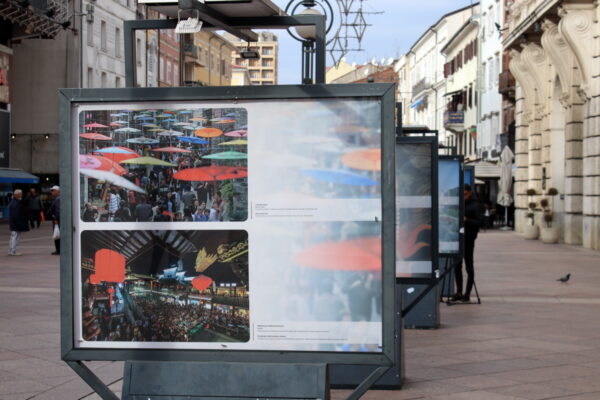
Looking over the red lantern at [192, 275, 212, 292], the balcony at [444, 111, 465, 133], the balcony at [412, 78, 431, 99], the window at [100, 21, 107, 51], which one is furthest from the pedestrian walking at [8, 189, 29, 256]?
the balcony at [412, 78, 431, 99]

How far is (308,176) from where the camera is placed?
5.43 metres

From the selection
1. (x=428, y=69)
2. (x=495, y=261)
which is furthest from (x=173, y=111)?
(x=428, y=69)

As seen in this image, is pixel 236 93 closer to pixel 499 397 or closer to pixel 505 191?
pixel 499 397

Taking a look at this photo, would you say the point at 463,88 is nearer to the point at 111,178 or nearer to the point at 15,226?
the point at 15,226

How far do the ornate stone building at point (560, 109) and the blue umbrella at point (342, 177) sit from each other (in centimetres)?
2554

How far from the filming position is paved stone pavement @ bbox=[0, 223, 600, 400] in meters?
8.52

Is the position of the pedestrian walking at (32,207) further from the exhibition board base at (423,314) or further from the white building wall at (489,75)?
the exhibition board base at (423,314)

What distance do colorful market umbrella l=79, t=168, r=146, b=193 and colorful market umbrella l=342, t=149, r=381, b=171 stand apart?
1115 millimetres

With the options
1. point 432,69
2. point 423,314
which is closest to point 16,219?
point 423,314

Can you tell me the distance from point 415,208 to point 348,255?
454 centimetres

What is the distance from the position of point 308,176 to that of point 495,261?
20735 millimetres

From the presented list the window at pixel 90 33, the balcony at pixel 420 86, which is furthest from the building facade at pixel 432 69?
the window at pixel 90 33

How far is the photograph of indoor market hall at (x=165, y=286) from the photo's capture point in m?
5.48

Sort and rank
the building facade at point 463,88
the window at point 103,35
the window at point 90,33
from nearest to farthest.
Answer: the window at point 90,33, the window at point 103,35, the building facade at point 463,88
